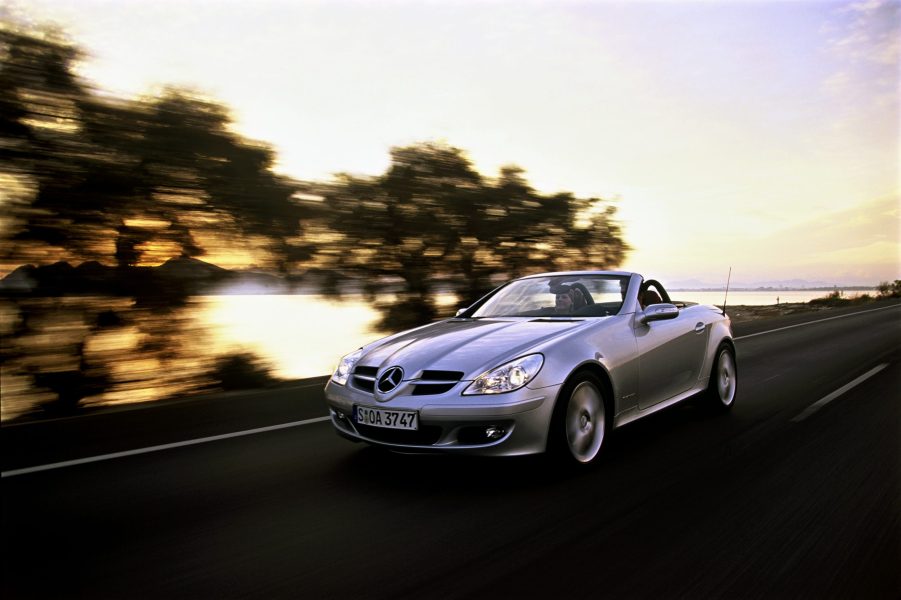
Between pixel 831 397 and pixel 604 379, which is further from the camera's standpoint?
pixel 831 397

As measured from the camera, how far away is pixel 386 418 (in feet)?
14.4

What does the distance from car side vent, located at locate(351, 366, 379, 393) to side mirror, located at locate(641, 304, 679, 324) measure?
7.39ft

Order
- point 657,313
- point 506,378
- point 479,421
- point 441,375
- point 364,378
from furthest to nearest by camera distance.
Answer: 1. point 657,313
2. point 364,378
3. point 441,375
4. point 506,378
5. point 479,421

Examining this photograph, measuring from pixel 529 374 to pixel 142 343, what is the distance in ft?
18.5

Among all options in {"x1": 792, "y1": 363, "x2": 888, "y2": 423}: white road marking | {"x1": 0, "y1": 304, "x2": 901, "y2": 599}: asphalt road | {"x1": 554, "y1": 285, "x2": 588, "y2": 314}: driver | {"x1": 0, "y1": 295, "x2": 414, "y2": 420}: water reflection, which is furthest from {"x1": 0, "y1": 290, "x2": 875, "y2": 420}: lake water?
{"x1": 792, "y1": 363, "x2": 888, "y2": 423}: white road marking

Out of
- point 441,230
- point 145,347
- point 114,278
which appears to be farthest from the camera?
point 441,230

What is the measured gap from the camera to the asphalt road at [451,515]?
3.02 metres

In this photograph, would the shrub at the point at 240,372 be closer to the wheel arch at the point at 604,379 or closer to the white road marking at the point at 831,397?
the wheel arch at the point at 604,379

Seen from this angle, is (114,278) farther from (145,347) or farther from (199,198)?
(199,198)

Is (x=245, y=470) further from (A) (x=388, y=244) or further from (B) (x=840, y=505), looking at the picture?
(A) (x=388, y=244)

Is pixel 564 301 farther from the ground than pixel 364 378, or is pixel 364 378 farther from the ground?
pixel 564 301

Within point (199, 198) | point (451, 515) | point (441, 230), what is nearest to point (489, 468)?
point (451, 515)

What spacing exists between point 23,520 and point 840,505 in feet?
15.4

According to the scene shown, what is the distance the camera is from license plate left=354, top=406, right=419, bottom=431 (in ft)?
14.0
